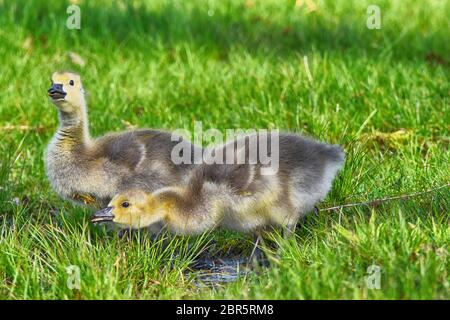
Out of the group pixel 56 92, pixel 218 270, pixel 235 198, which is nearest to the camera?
pixel 235 198

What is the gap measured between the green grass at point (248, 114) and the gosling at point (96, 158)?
0.21m

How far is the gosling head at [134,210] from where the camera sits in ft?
14.5

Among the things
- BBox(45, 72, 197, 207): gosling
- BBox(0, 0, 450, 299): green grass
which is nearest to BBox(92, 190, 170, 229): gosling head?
BBox(0, 0, 450, 299): green grass

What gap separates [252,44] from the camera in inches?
321

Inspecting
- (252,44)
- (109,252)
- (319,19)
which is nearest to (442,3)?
(319,19)

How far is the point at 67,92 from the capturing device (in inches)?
197

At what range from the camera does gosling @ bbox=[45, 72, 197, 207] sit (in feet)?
16.0

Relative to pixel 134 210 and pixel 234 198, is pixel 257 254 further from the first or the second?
pixel 134 210

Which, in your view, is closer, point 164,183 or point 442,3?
point 164,183

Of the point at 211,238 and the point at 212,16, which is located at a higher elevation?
the point at 212,16

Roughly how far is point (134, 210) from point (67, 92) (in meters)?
0.88

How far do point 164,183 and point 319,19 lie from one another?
4170 mm

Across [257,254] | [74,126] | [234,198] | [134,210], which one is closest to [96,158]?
[74,126]
